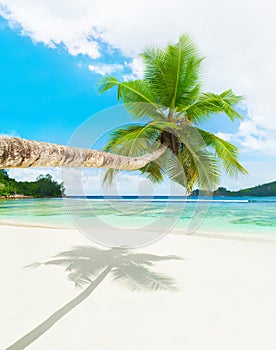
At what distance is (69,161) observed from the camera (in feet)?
9.11

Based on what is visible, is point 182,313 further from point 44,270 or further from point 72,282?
point 44,270

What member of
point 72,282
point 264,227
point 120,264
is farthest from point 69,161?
point 264,227

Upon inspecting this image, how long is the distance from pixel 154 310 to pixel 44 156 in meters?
2.43

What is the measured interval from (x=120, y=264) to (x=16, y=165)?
4263 mm

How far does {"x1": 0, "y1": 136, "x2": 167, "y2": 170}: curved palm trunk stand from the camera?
197 cm

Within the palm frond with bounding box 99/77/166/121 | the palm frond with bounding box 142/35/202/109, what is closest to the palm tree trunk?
the palm frond with bounding box 99/77/166/121

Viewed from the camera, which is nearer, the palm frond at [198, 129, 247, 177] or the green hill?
the palm frond at [198, 129, 247, 177]

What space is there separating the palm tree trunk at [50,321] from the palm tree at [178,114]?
2.91m

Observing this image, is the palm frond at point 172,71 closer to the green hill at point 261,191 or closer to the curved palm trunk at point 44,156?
the curved palm trunk at point 44,156

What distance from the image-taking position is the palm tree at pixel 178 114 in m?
6.48

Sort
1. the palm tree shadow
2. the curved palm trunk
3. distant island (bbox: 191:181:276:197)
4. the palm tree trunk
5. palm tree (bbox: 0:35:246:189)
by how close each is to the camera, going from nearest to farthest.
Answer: the curved palm trunk
the palm tree trunk
the palm tree shadow
palm tree (bbox: 0:35:246:189)
distant island (bbox: 191:181:276:197)

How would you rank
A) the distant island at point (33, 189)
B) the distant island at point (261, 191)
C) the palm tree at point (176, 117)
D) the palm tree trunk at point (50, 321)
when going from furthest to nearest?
the distant island at point (261, 191), the distant island at point (33, 189), the palm tree at point (176, 117), the palm tree trunk at point (50, 321)

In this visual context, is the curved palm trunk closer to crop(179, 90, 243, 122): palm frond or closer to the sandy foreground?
the sandy foreground

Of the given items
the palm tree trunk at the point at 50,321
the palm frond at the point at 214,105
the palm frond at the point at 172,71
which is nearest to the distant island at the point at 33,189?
the palm frond at the point at 172,71
